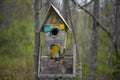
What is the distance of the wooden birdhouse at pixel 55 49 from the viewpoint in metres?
5.97

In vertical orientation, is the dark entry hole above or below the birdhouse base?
above

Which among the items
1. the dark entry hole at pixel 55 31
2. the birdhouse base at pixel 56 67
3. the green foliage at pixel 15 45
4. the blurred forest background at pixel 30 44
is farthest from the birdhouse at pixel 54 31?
the green foliage at pixel 15 45

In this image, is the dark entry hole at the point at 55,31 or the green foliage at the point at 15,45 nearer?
the dark entry hole at the point at 55,31

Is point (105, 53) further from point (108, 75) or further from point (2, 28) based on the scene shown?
point (2, 28)

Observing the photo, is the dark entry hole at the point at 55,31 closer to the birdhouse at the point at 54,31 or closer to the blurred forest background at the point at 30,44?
the birdhouse at the point at 54,31

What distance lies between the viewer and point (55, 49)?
6.22 metres

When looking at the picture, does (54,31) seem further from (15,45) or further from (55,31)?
(15,45)

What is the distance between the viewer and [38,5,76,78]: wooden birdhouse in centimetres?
597

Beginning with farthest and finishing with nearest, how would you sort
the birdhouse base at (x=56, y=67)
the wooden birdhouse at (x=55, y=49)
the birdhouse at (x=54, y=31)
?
the birdhouse at (x=54, y=31), the wooden birdhouse at (x=55, y=49), the birdhouse base at (x=56, y=67)

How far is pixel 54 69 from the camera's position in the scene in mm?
5988

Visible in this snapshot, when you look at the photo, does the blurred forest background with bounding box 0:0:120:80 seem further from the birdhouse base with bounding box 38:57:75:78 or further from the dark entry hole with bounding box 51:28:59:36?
the birdhouse base with bounding box 38:57:75:78

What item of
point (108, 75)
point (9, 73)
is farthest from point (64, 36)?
point (9, 73)

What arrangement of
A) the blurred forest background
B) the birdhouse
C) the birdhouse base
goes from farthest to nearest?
the blurred forest background
the birdhouse
the birdhouse base

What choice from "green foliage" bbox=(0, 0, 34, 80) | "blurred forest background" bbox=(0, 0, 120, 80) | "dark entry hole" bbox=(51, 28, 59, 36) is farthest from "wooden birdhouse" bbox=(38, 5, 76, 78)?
"green foliage" bbox=(0, 0, 34, 80)
